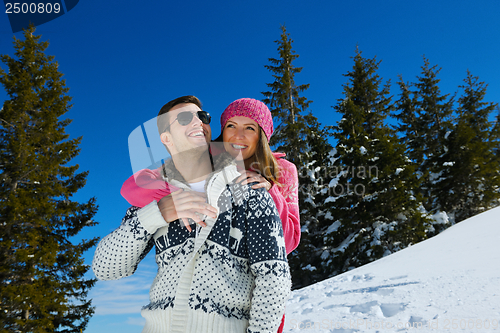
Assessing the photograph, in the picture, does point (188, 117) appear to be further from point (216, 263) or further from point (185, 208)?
point (216, 263)

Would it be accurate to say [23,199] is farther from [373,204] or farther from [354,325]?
[373,204]

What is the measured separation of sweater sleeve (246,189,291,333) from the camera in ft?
4.43

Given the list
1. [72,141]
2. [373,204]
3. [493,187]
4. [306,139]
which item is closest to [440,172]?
[493,187]

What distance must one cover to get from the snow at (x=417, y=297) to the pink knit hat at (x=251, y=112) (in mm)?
2630

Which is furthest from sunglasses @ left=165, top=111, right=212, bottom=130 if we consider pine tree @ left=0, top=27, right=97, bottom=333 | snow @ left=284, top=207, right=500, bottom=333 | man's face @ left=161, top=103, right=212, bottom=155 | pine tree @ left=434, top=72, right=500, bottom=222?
pine tree @ left=434, top=72, right=500, bottom=222

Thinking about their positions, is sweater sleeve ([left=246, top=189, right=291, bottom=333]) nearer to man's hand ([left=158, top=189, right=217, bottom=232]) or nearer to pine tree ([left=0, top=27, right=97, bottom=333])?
man's hand ([left=158, top=189, right=217, bottom=232])

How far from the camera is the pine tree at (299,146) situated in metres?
15.4

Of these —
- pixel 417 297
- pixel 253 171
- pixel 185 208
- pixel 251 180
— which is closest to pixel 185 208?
pixel 185 208

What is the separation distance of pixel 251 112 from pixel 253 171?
2.82 ft

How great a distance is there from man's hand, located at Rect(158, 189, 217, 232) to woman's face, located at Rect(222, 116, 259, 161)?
3.09 feet

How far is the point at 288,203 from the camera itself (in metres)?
2.62

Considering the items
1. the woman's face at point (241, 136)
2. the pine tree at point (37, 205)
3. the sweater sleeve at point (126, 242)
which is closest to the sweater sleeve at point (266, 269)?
the sweater sleeve at point (126, 242)

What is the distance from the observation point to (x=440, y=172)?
20.1m

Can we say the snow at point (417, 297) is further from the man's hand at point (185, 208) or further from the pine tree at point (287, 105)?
the pine tree at point (287, 105)
